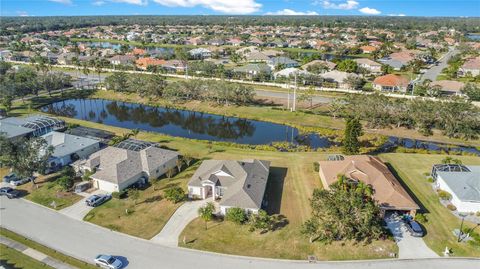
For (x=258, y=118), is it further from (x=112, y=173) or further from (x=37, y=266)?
(x=37, y=266)

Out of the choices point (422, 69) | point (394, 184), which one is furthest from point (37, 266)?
point (422, 69)

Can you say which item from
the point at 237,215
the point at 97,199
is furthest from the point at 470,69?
the point at 97,199

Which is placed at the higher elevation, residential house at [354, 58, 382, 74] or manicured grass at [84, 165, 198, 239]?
residential house at [354, 58, 382, 74]

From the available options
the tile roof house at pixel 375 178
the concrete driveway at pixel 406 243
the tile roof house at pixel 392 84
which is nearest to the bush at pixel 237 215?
the tile roof house at pixel 375 178

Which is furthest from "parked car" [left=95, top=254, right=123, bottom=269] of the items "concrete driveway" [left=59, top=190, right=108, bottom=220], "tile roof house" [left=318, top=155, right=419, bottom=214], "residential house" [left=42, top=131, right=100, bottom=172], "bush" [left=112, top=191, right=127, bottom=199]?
"tile roof house" [left=318, top=155, right=419, bottom=214]

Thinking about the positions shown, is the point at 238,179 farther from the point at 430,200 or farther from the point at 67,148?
the point at 67,148

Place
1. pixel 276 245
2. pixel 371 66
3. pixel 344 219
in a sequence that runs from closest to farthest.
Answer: pixel 344 219, pixel 276 245, pixel 371 66

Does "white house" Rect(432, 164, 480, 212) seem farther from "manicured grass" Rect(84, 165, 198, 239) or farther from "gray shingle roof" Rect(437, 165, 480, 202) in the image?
"manicured grass" Rect(84, 165, 198, 239)
